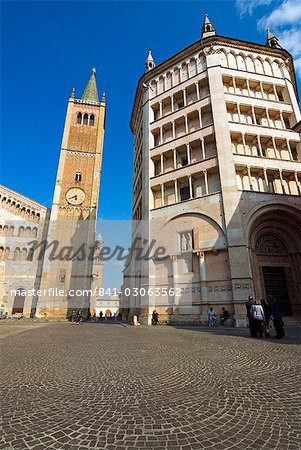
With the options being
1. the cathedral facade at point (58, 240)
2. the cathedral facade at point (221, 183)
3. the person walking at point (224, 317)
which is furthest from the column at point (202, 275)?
the cathedral facade at point (58, 240)

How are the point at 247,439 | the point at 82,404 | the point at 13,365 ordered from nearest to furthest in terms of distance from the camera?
the point at 247,439
the point at 82,404
the point at 13,365

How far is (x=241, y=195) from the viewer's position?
1798cm

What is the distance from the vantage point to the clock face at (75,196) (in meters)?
40.8

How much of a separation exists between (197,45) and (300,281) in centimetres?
2315

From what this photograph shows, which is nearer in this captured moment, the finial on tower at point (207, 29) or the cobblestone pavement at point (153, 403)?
the cobblestone pavement at point (153, 403)

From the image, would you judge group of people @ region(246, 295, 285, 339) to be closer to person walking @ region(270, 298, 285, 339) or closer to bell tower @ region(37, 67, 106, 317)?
person walking @ region(270, 298, 285, 339)

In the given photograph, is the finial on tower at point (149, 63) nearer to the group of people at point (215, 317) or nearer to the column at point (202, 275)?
the column at point (202, 275)

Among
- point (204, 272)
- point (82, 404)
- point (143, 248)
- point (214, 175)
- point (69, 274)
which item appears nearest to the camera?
point (82, 404)

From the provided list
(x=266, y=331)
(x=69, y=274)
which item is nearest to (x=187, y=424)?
(x=266, y=331)

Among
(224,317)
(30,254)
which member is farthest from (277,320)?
(30,254)

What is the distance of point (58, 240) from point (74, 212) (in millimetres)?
5261

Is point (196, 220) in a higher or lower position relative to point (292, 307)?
higher

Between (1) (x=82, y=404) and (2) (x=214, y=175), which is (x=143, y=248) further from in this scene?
(1) (x=82, y=404)

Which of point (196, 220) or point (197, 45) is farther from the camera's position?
point (197, 45)
